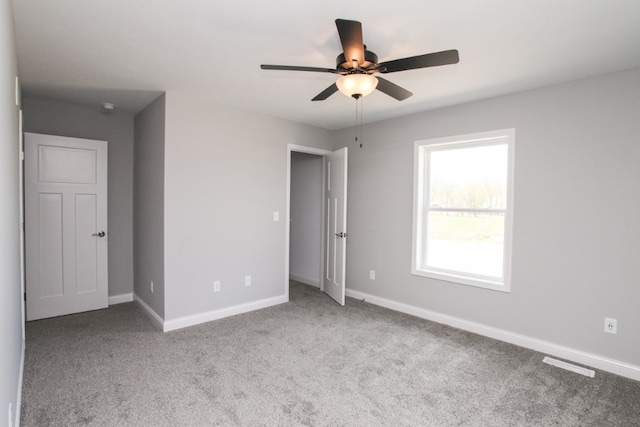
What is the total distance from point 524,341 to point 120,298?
15.4 ft

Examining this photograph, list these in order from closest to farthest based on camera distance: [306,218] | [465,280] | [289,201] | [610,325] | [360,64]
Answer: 1. [360,64]
2. [610,325]
3. [465,280]
4. [289,201]
5. [306,218]

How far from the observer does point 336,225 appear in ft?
15.0

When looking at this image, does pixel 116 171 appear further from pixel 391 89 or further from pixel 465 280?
pixel 465 280

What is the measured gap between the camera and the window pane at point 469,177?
11.3ft

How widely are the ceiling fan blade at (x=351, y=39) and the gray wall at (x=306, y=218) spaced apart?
327 cm

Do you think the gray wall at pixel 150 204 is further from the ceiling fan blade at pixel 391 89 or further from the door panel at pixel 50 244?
the ceiling fan blade at pixel 391 89

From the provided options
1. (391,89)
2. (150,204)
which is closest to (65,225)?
(150,204)

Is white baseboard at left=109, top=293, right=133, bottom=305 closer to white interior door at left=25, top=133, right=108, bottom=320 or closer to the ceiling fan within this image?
white interior door at left=25, top=133, right=108, bottom=320

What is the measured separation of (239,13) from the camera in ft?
6.38

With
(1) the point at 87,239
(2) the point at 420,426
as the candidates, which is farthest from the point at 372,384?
(1) the point at 87,239

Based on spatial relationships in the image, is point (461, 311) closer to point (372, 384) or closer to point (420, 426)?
point (372, 384)

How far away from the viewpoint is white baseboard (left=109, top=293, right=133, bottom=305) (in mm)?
4262

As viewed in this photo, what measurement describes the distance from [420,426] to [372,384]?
0.50 metres

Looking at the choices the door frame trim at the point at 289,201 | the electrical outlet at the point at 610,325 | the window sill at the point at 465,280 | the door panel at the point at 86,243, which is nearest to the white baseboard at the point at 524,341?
the electrical outlet at the point at 610,325
